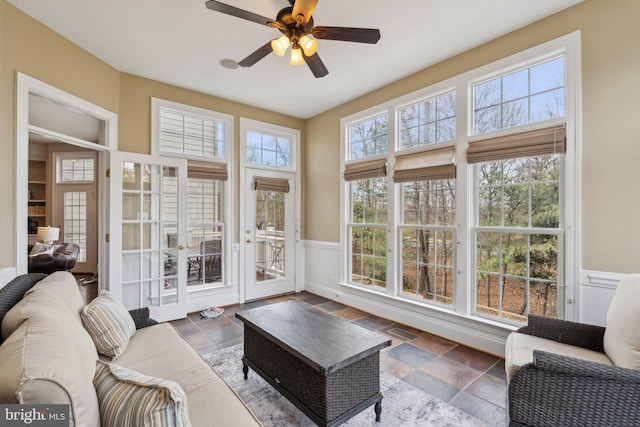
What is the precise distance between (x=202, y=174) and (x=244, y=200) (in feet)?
2.42

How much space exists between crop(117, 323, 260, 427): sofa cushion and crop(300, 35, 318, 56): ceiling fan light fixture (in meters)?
2.24

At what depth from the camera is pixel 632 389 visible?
4.85ft

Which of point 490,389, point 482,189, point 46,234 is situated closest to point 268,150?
point 482,189

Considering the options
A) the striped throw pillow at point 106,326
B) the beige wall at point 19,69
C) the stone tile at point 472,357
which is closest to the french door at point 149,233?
the beige wall at point 19,69

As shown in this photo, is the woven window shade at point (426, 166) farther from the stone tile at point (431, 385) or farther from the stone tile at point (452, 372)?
the stone tile at point (431, 385)

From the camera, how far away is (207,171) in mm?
4086

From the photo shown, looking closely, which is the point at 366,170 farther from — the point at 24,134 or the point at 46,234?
the point at 46,234

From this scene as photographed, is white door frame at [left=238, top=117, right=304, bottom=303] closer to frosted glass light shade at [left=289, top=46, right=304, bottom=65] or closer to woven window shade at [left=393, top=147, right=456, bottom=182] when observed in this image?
woven window shade at [left=393, top=147, right=456, bottom=182]

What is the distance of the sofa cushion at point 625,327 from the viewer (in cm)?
160

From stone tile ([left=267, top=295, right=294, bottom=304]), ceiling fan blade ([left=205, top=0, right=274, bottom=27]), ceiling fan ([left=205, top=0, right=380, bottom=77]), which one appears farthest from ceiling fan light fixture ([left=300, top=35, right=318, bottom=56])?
stone tile ([left=267, top=295, right=294, bottom=304])

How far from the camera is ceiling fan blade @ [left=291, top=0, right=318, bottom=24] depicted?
1.84 metres

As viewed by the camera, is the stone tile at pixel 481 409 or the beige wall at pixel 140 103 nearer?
the stone tile at pixel 481 409

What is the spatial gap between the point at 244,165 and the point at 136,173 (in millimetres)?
1439

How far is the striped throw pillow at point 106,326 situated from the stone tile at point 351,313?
2.60 meters
